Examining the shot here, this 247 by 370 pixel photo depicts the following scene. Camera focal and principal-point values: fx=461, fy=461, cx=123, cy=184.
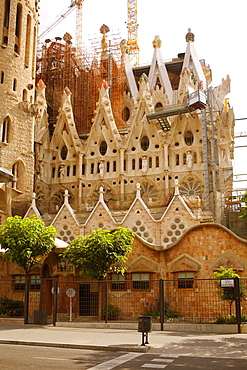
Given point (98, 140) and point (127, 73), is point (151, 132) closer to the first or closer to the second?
point (98, 140)

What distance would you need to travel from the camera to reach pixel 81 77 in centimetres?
4719

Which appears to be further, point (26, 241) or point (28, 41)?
point (28, 41)

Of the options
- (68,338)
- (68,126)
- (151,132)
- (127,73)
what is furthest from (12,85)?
(68,338)

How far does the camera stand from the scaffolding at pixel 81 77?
4581 cm

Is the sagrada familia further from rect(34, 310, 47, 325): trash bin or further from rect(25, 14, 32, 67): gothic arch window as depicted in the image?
rect(34, 310, 47, 325): trash bin

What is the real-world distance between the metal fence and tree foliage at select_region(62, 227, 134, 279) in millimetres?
706

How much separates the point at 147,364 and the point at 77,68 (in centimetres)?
4303

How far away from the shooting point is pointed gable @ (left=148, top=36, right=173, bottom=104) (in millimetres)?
48156

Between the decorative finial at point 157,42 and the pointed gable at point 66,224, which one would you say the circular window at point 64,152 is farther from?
the decorative finial at point 157,42

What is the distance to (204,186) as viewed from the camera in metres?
35.1

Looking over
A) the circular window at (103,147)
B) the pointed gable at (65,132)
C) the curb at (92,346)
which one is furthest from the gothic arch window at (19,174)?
the curb at (92,346)

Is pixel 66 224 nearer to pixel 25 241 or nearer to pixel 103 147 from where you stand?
pixel 103 147

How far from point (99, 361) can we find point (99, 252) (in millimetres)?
8360

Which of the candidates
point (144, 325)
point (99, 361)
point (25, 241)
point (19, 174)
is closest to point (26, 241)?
point (25, 241)
